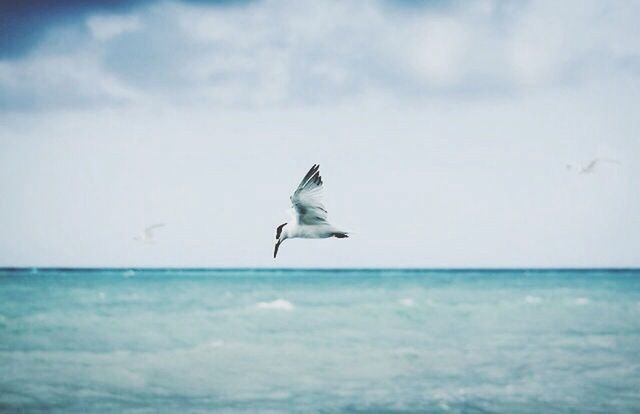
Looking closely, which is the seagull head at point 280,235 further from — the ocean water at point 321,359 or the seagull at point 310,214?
the ocean water at point 321,359

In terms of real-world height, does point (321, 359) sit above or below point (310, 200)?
below

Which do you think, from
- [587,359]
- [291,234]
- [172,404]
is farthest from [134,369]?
[587,359]

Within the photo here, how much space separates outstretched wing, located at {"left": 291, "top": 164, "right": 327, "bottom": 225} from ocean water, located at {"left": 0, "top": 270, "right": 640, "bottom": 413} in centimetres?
521

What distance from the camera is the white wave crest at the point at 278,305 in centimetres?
2435

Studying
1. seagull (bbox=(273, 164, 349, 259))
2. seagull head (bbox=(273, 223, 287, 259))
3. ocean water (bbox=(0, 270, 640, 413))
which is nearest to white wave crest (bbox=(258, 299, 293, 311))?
ocean water (bbox=(0, 270, 640, 413))

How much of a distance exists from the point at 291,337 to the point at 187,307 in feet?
33.7

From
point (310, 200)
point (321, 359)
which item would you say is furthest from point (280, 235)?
point (321, 359)

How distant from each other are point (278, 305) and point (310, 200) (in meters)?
21.5

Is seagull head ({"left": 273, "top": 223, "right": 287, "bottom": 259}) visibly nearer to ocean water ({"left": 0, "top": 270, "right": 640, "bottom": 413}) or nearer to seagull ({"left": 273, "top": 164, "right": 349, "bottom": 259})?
seagull ({"left": 273, "top": 164, "right": 349, "bottom": 259})

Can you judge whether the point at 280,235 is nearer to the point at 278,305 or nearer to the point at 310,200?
the point at 310,200

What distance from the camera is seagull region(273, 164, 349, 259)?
4254 mm

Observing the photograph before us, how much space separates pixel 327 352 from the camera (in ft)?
43.9

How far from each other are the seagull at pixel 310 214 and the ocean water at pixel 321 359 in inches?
202

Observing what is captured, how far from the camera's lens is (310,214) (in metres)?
4.43
